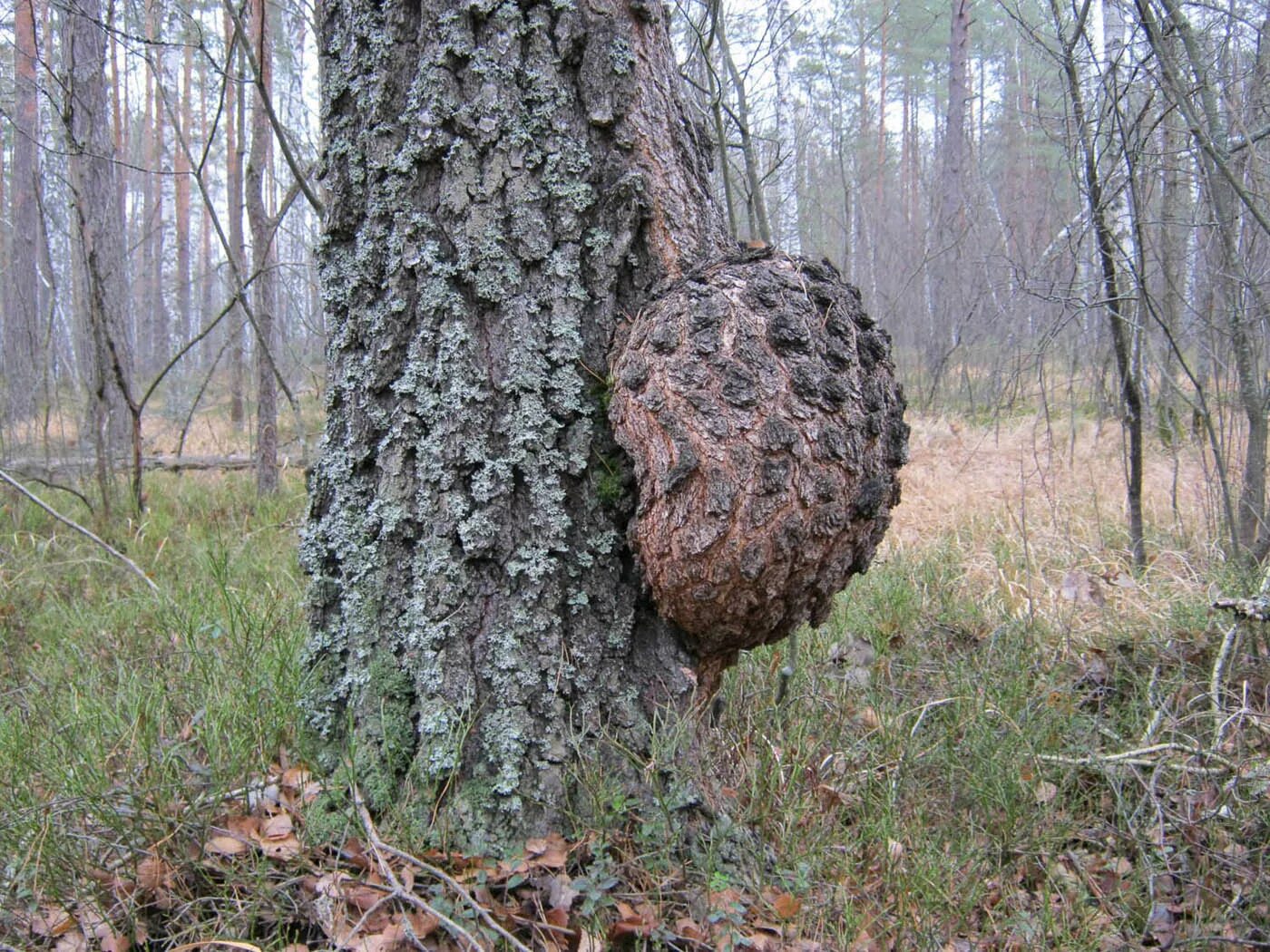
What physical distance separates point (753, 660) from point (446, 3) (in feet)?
6.22

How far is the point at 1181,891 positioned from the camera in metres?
1.91

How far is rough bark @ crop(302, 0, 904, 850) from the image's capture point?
158cm

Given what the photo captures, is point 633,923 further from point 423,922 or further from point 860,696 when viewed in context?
point 860,696

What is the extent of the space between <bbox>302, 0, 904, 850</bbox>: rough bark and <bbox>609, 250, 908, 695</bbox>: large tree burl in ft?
0.42

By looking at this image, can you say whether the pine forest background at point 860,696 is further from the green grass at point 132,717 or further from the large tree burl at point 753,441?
the large tree burl at point 753,441

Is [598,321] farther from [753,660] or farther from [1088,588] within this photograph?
[1088,588]

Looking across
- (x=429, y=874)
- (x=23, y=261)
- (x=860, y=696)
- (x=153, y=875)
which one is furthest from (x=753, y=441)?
(x=23, y=261)

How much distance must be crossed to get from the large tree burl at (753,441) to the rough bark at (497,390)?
5.0 inches

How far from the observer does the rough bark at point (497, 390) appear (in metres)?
1.58

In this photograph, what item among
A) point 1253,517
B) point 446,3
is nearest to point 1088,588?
point 1253,517

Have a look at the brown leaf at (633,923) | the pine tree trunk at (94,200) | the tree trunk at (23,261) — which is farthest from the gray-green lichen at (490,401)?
the tree trunk at (23,261)

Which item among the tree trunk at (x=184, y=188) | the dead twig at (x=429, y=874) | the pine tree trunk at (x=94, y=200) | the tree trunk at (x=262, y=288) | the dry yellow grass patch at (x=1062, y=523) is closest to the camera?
the dead twig at (x=429, y=874)

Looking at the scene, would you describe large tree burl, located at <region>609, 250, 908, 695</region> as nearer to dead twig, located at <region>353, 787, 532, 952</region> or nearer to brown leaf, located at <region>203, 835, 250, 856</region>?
dead twig, located at <region>353, 787, 532, 952</region>

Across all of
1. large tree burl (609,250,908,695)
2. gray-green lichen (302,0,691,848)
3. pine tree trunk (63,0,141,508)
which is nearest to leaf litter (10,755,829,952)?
gray-green lichen (302,0,691,848)
